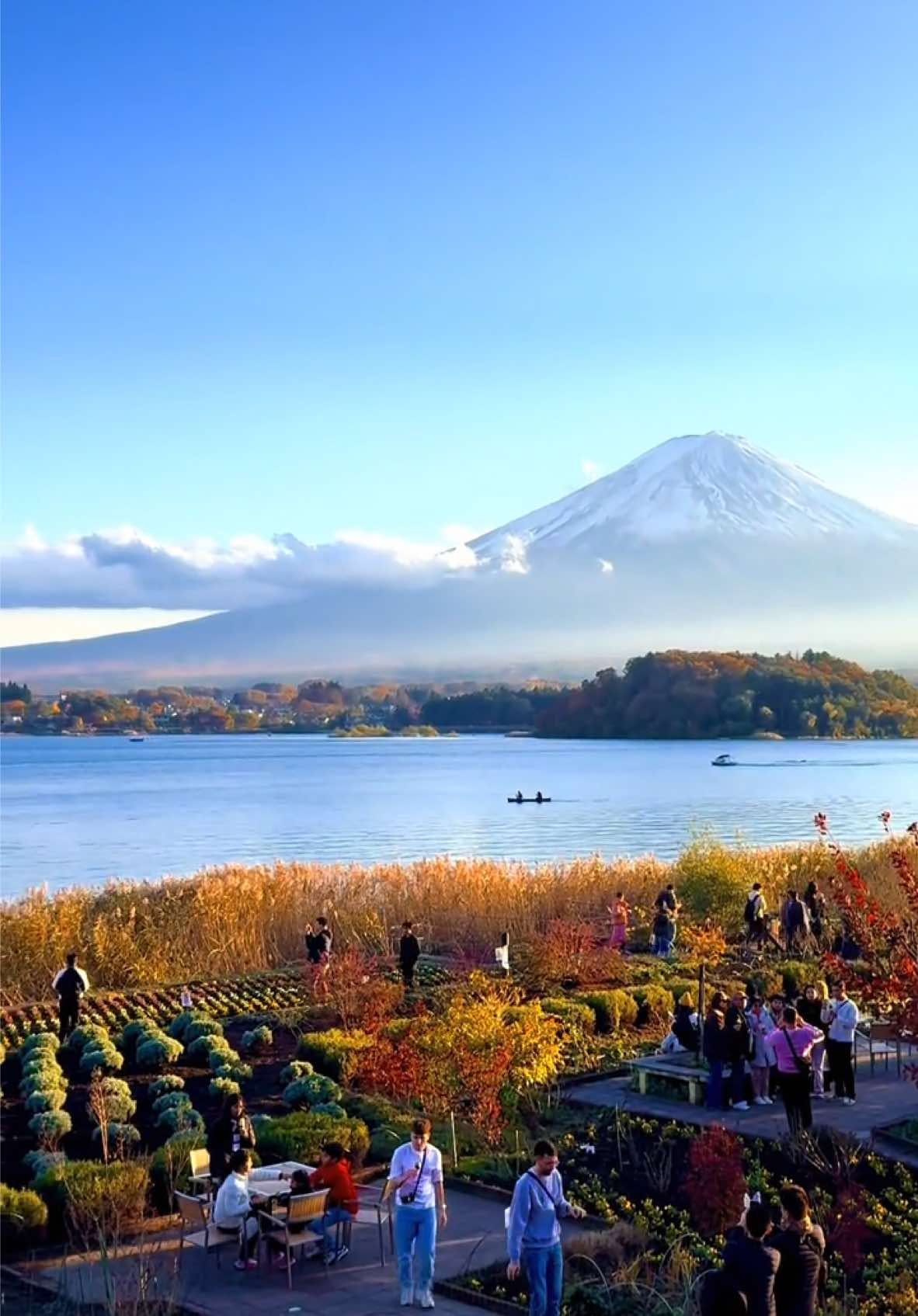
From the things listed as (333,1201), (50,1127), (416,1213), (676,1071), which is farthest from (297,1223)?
(676,1071)

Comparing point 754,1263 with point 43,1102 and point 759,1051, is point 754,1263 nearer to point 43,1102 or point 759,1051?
point 759,1051

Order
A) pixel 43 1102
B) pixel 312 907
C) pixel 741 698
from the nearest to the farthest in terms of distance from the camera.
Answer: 1. pixel 43 1102
2. pixel 312 907
3. pixel 741 698

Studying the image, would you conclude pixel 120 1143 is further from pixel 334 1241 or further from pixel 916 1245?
pixel 916 1245

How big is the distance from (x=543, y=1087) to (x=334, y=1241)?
15.4ft

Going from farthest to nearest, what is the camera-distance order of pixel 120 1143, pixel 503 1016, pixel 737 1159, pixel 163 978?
pixel 163 978
pixel 503 1016
pixel 120 1143
pixel 737 1159

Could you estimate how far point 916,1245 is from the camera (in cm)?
1046

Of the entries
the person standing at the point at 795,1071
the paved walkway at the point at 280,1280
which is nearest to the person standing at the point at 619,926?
the person standing at the point at 795,1071

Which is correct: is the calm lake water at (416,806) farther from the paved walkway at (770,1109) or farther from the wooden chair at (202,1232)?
the wooden chair at (202,1232)

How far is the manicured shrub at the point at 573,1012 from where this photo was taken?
17078 mm

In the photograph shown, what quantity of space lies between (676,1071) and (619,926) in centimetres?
758

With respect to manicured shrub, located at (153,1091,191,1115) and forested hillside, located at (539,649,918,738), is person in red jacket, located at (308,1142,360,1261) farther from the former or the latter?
forested hillside, located at (539,649,918,738)

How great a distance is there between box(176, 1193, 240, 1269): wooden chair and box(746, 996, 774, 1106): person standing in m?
5.47

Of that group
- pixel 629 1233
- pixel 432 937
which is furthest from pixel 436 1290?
pixel 432 937

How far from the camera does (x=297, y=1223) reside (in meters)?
10.1
